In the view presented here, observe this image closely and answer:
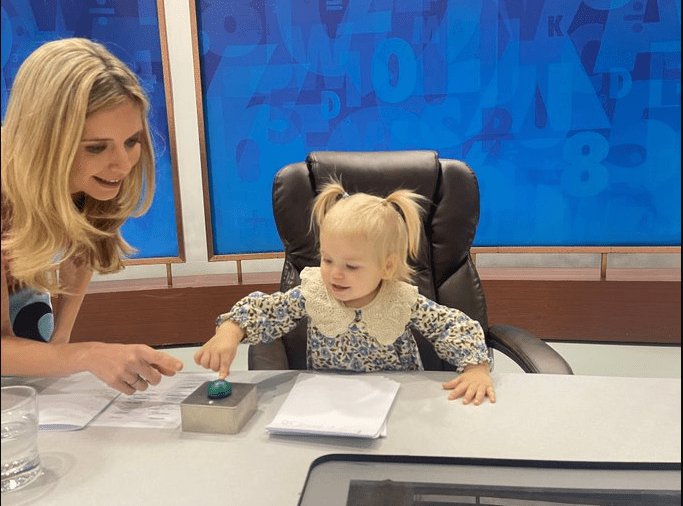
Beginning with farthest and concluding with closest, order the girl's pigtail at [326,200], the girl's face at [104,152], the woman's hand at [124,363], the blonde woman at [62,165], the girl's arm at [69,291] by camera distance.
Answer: the girl's pigtail at [326,200] < the woman's hand at [124,363] < the girl's arm at [69,291] < the girl's face at [104,152] < the blonde woman at [62,165]

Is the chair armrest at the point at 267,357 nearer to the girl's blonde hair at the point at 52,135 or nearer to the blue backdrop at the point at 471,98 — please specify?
the girl's blonde hair at the point at 52,135

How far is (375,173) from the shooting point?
1680 mm

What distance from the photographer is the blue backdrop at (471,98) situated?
8.11 feet

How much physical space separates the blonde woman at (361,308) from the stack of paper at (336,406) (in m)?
0.19

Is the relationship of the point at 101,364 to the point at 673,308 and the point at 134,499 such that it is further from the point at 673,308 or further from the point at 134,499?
the point at 673,308

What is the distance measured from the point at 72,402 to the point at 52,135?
0.71 m

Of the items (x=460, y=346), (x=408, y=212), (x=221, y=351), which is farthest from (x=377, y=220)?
(x=221, y=351)

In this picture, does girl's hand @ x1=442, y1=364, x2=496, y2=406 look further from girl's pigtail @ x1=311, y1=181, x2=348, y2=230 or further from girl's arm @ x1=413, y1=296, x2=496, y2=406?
girl's pigtail @ x1=311, y1=181, x2=348, y2=230

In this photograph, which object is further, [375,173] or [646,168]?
[646,168]

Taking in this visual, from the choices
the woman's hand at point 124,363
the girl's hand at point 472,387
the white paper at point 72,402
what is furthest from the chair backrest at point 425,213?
the woman's hand at point 124,363

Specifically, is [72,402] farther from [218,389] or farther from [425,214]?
[425,214]

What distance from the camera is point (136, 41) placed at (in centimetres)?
250

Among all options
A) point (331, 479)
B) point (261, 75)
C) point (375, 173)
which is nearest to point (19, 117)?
point (331, 479)

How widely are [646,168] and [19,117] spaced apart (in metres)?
2.39
